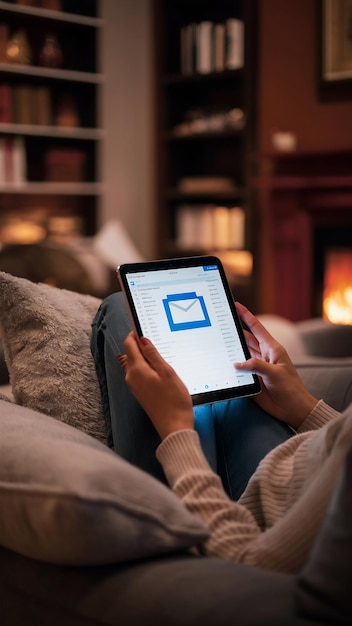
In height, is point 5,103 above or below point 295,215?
above

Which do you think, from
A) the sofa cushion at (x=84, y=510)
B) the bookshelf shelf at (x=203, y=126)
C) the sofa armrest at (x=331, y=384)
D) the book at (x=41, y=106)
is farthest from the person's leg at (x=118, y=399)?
Result: the book at (x=41, y=106)

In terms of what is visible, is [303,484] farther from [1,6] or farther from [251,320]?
[1,6]

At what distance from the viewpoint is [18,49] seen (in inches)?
192

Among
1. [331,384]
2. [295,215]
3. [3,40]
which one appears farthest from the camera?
[3,40]

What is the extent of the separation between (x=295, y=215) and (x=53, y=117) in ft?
5.47

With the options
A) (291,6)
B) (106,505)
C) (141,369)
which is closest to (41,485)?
(106,505)

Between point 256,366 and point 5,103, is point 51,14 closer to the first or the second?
point 5,103

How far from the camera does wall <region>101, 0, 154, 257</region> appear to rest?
210 inches

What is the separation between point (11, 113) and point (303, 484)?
4.28 meters

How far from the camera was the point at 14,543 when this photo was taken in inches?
39.2

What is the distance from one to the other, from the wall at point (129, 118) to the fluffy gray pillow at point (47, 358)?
4045 millimetres

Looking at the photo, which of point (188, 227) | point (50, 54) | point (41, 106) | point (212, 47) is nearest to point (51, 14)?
point (50, 54)

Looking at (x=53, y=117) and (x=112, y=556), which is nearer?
(x=112, y=556)

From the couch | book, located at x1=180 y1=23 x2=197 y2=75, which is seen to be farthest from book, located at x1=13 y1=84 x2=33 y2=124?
the couch
